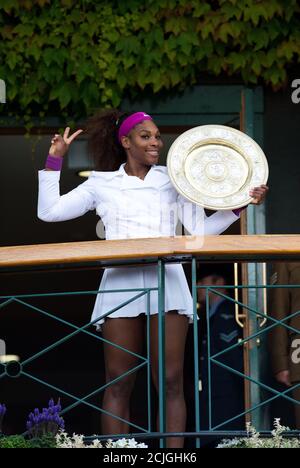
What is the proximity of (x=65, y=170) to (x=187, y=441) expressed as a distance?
402 centimetres

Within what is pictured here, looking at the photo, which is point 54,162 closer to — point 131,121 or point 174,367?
point 131,121

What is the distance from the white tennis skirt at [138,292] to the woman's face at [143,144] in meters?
0.54

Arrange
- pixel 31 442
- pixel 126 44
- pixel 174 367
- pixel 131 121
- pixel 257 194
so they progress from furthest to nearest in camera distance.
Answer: pixel 126 44, pixel 131 121, pixel 257 194, pixel 174 367, pixel 31 442

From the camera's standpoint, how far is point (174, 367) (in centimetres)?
476

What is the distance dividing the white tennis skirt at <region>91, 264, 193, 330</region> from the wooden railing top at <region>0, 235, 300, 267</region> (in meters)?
0.34

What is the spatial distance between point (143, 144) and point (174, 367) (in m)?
1.01

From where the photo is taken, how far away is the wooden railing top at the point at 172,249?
14.4ft

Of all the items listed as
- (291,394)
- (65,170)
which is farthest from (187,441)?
(65,170)

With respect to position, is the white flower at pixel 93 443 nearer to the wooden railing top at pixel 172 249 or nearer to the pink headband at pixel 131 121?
the wooden railing top at pixel 172 249

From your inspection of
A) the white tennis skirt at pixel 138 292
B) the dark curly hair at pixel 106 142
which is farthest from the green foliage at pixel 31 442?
the dark curly hair at pixel 106 142

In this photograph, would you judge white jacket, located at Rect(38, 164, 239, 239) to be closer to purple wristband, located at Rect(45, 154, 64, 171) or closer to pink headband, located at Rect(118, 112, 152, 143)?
purple wristband, located at Rect(45, 154, 64, 171)

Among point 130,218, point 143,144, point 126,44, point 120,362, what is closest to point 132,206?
point 130,218

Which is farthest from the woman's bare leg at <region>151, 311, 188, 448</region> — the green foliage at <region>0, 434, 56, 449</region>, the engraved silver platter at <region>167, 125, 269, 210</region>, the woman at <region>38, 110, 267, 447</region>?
the green foliage at <region>0, 434, 56, 449</region>

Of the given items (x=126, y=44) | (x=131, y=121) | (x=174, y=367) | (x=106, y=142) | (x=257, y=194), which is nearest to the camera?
(x=174, y=367)
